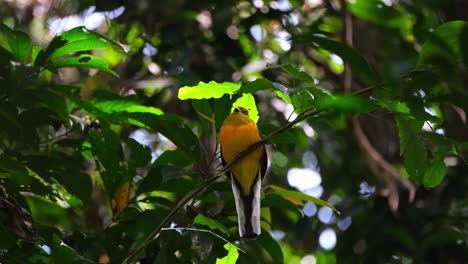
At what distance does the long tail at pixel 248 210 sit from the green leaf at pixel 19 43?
3.37 ft

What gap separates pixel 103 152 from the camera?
285 centimetres

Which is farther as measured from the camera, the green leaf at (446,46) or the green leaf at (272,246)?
the green leaf at (272,246)

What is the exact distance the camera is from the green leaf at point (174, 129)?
2.64m

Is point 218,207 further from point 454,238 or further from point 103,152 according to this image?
point 454,238

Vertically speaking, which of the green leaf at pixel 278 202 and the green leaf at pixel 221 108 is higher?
the green leaf at pixel 221 108

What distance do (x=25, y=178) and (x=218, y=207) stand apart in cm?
132

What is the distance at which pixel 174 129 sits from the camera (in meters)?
2.70

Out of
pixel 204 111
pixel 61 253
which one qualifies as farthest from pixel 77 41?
pixel 61 253

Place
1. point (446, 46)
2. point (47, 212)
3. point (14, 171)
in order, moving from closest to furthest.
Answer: point (446, 46) → point (14, 171) → point (47, 212)

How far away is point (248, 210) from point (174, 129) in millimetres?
481

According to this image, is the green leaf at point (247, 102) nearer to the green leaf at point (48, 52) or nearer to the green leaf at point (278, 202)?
the green leaf at point (278, 202)

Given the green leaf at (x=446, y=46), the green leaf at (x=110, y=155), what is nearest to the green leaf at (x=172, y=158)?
the green leaf at (x=110, y=155)

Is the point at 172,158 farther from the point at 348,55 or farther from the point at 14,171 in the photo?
the point at 348,55

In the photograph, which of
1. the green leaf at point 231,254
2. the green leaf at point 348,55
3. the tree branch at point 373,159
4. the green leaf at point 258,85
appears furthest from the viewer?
the tree branch at point 373,159
